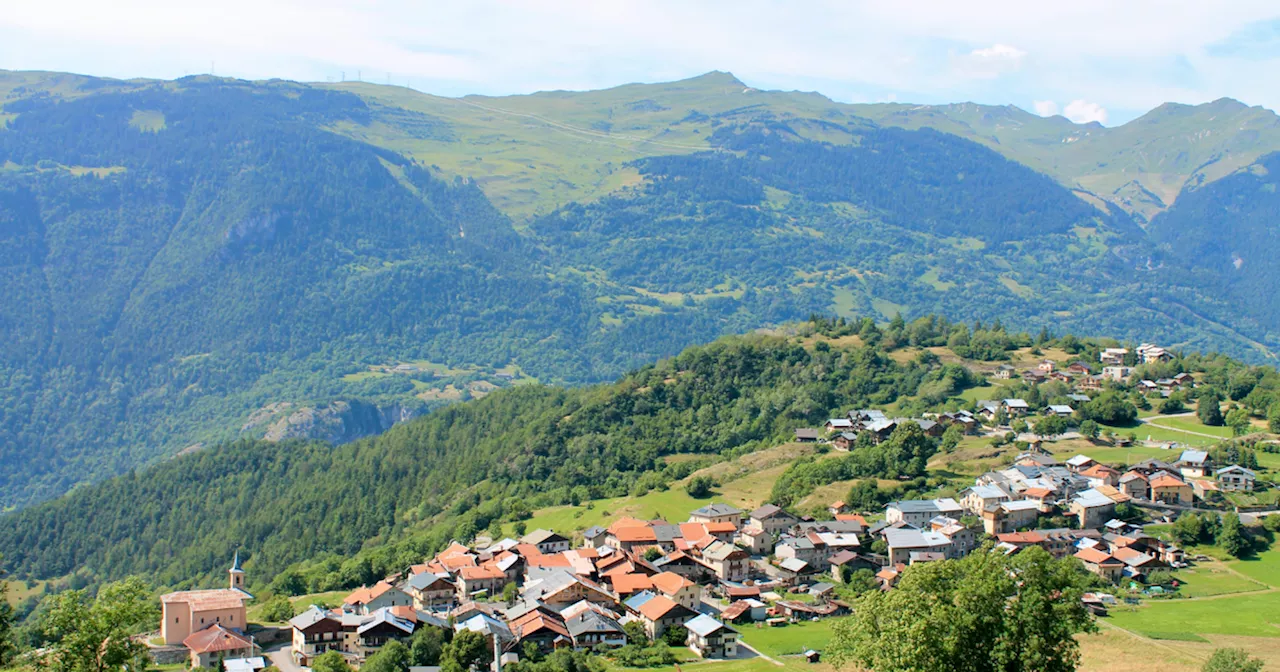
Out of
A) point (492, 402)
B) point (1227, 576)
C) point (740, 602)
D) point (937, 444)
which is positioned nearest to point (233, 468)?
point (492, 402)

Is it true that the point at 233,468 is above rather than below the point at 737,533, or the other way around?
below

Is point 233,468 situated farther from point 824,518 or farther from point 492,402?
point 824,518

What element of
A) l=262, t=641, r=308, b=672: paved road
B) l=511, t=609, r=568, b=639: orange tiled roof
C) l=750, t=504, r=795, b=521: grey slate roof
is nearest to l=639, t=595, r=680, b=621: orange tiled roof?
l=511, t=609, r=568, b=639: orange tiled roof

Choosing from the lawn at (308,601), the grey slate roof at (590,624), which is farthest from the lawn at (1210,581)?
the lawn at (308,601)

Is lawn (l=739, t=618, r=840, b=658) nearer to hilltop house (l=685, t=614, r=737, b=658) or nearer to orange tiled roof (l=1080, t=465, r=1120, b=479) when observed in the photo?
hilltop house (l=685, t=614, r=737, b=658)

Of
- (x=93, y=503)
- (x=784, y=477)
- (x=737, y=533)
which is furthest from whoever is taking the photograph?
(x=93, y=503)

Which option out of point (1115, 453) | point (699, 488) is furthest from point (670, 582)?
point (1115, 453)

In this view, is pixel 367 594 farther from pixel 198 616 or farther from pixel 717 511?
pixel 717 511

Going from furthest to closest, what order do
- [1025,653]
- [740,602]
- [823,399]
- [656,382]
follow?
[656,382] < [823,399] < [740,602] < [1025,653]
